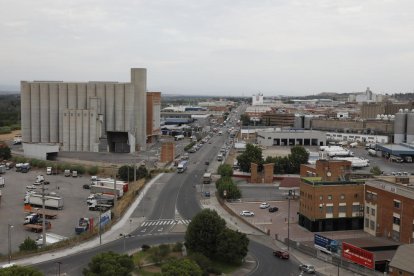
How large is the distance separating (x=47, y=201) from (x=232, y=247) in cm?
1625

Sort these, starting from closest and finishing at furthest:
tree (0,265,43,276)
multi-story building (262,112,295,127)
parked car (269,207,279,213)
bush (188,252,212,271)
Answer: tree (0,265,43,276) → bush (188,252,212,271) → parked car (269,207,279,213) → multi-story building (262,112,295,127)

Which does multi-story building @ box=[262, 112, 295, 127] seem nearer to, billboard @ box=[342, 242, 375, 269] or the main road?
the main road

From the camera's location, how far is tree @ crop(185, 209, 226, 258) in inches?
886

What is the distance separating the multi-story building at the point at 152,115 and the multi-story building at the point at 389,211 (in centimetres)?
4440

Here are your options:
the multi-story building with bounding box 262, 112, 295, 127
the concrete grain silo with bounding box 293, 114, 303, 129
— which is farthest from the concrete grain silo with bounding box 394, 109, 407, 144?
the multi-story building with bounding box 262, 112, 295, 127

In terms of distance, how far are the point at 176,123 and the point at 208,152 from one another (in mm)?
36907

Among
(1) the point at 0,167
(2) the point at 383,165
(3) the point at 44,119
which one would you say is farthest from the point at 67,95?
(2) the point at 383,165

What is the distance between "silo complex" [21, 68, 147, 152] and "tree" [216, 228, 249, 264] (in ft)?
126

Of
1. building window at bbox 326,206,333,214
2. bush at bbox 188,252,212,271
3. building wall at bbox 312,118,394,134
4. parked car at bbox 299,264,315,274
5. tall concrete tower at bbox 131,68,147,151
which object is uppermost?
tall concrete tower at bbox 131,68,147,151

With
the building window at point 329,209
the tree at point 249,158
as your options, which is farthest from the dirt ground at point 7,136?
the building window at point 329,209

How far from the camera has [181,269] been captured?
17688mm

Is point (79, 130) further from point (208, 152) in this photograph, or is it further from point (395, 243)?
point (395, 243)

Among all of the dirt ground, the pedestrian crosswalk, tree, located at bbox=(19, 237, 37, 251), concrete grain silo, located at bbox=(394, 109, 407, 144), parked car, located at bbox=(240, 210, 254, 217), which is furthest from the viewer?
concrete grain silo, located at bbox=(394, 109, 407, 144)

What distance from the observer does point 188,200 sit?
3566cm
